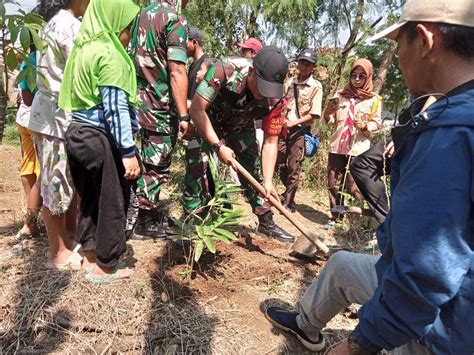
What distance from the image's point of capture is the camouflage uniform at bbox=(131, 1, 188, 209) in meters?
3.13

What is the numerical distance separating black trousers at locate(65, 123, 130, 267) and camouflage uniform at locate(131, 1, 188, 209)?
835 millimetres

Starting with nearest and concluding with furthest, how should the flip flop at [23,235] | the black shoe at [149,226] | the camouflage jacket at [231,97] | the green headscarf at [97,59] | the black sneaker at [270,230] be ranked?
the green headscarf at [97,59]
the camouflage jacket at [231,97]
the flip flop at [23,235]
the black shoe at [149,226]
the black sneaker at [270,230]

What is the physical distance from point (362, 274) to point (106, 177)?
54.9 inches

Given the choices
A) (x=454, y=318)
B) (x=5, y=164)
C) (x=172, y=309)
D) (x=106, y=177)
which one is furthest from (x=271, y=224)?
(x=5, y=164)

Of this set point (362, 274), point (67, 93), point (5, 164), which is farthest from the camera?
point (5, 164)

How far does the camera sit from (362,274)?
175 centimetres

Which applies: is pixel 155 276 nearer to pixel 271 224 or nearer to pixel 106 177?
pixel 106 177

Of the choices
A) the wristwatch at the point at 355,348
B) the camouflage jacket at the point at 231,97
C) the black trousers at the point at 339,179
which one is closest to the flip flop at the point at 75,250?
the camouflage jacket at the point at 231,97

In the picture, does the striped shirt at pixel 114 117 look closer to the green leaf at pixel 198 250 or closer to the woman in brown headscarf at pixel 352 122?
the green leaf at pixel 198 250

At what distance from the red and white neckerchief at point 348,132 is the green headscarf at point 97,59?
105 inches

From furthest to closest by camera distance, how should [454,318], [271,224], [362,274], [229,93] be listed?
[271,224] → [229,93] → [362,274] → [454,318]

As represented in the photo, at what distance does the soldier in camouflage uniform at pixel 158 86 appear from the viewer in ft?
10.3

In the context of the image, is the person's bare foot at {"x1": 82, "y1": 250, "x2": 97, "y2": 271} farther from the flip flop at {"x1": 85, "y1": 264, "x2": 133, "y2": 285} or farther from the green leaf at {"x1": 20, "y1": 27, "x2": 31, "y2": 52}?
the green leaf at {"x1": 20, "y1": 27, "x2": 31, "y2": 52}

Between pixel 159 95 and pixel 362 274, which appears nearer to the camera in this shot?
pixel 362 274
